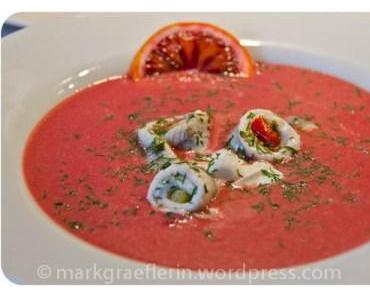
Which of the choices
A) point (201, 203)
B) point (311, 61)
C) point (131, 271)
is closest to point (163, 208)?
point (201, 203)

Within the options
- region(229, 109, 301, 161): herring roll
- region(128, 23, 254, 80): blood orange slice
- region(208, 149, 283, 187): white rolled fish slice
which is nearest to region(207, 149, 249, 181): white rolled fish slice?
region(208, 149, 283, 187): white rolled fish slice

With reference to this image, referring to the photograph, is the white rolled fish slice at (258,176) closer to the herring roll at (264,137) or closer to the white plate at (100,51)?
the herring roll at (264,137)

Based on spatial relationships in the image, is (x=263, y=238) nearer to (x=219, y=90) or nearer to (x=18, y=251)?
(x=18, y=251)

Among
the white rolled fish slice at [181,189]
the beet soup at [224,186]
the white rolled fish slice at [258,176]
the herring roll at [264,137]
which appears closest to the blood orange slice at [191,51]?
the beet soup at [224,186]

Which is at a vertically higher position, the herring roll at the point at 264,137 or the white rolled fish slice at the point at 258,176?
the herring roll at the point at 264,137

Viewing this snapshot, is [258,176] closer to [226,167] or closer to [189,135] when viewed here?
[226,167]

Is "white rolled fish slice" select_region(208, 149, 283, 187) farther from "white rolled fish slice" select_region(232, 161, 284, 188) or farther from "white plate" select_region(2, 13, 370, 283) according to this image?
"white plate" select_region(2, 13, 370, 283)
